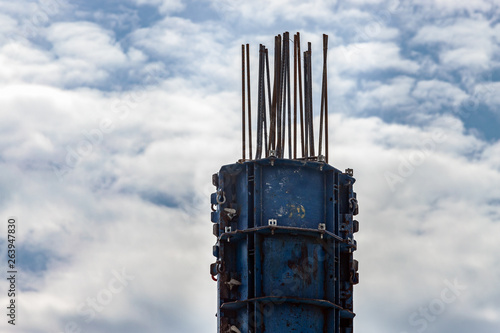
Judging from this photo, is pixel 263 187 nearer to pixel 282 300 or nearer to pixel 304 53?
pixel 282 300

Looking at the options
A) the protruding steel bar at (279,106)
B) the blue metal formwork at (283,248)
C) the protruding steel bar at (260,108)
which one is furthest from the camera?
the protruding steel bar at (260,108)

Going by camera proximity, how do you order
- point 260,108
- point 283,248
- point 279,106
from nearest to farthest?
point 283,248, point 279,106, point 260,108

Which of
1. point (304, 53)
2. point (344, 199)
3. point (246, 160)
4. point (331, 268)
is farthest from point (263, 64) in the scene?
point (331, 268)

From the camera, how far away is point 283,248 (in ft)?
76.8

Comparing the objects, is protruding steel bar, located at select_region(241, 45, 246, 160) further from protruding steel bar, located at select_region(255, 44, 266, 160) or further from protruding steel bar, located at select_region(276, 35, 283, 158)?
protruding steel bar, located at select_region(276, 35, 283, 158)

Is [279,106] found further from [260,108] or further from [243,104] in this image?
[243,104]

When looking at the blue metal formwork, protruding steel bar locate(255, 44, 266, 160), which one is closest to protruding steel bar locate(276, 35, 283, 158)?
protruding steel bar locate(255, 44, 266, 160)

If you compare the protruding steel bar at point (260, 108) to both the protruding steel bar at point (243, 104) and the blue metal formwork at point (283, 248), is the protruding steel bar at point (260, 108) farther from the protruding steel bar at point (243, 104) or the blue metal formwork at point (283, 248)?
the blue metal formwork at point (283, 248)

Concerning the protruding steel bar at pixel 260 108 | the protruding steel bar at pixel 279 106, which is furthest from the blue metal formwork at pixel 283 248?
the protruding steel bar at pixel 260 108

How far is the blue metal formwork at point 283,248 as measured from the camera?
2314 centimetres

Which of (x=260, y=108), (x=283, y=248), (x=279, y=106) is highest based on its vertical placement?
(x=260, y=108)

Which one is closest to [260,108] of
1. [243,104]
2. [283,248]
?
[243,104]

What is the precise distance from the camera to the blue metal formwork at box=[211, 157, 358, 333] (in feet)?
75.9

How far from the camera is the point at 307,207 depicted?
24062 mm
